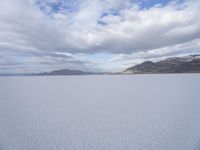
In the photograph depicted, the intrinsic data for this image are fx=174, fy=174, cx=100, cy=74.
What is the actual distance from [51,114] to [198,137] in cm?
620

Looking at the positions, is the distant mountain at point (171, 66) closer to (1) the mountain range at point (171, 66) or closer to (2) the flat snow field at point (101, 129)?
(1) the mountain range at point (171, 66)

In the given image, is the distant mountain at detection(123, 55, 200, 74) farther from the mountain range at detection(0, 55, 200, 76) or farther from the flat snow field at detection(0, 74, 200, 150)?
the flat snow field at detection(0, 74, 200, 150)

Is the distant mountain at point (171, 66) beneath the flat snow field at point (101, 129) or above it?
above

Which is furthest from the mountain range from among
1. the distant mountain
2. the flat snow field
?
the flat snow field

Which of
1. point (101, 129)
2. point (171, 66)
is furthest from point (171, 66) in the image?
point (101, 129)

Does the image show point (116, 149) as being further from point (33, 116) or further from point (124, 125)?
point (33, 116)

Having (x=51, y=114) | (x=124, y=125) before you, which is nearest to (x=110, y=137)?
(x=124, y=125)

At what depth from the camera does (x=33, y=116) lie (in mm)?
8109

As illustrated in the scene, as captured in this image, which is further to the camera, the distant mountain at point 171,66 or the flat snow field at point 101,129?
the distant mountain at point 171,66

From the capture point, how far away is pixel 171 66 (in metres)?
150

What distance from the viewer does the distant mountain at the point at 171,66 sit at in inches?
5335

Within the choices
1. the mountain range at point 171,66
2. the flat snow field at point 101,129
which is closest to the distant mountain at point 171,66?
the mountain range at point 171,66

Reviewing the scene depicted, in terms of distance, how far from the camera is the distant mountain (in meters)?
136

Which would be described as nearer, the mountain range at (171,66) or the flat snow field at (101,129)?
the flat snow field at (101,129)
